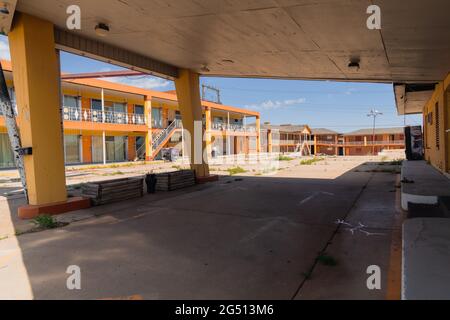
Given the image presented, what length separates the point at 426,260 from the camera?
3658mm

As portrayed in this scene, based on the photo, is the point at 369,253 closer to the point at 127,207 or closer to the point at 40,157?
the point at 127,207

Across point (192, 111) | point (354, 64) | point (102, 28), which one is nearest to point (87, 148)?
point (192, 111)

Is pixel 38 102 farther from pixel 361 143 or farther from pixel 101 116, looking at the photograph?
pixel 361 143

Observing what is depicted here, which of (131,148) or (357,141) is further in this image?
(357,141)

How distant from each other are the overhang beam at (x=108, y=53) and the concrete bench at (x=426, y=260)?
8781mm

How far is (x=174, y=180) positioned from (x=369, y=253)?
854cm

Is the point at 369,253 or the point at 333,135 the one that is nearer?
the point at 369,253

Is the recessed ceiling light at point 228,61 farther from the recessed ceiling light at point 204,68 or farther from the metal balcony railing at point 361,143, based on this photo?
the metal balcony railing at point 361,143

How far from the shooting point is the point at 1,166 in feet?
75.5

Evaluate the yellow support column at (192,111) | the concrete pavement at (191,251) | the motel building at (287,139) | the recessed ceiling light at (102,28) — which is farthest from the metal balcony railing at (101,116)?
the motel building at (287,139)

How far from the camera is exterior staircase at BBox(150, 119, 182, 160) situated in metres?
30.5

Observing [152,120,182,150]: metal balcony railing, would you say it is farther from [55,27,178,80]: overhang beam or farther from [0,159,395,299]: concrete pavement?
[0,159,395,299]: concrete pavement

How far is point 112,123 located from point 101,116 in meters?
2.48
